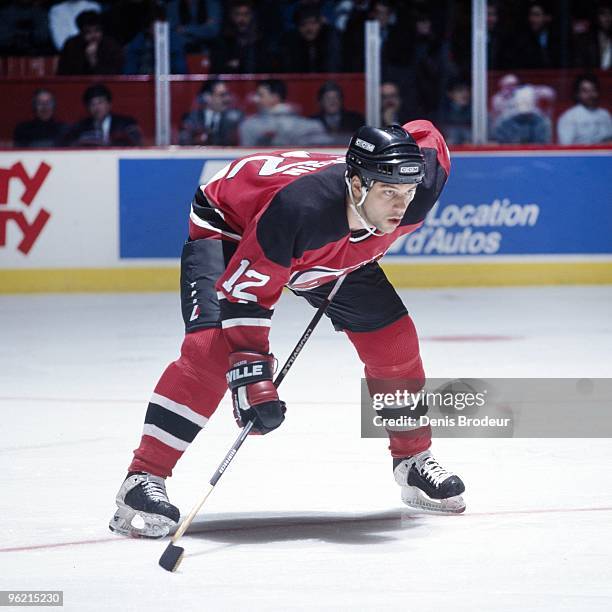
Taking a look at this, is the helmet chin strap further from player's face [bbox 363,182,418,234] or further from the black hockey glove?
the black hockey glove

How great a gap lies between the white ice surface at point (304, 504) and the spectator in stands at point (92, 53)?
9.96 ft

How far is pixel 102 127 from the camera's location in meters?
9.14

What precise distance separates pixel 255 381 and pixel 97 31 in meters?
6.67

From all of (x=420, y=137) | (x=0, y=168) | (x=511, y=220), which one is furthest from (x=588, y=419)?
(x=0, y=168)

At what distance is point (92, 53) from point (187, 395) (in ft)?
20.9

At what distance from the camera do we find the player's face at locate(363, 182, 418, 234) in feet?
Answer: 11.3

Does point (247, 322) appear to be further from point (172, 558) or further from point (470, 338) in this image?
point (470, 338)

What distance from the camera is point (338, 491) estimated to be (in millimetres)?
4141

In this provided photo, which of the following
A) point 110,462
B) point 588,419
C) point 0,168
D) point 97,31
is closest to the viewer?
point 110,462

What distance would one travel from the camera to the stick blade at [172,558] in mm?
3273

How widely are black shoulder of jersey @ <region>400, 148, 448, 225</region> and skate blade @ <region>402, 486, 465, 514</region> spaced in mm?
784

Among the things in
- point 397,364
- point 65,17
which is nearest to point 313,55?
point 65,17

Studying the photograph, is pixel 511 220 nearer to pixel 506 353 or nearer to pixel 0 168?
pixel 506 353

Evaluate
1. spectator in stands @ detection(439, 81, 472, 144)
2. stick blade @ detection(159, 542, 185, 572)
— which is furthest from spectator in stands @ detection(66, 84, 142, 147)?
stick blade @ detection(159, 542, 185, 572)
